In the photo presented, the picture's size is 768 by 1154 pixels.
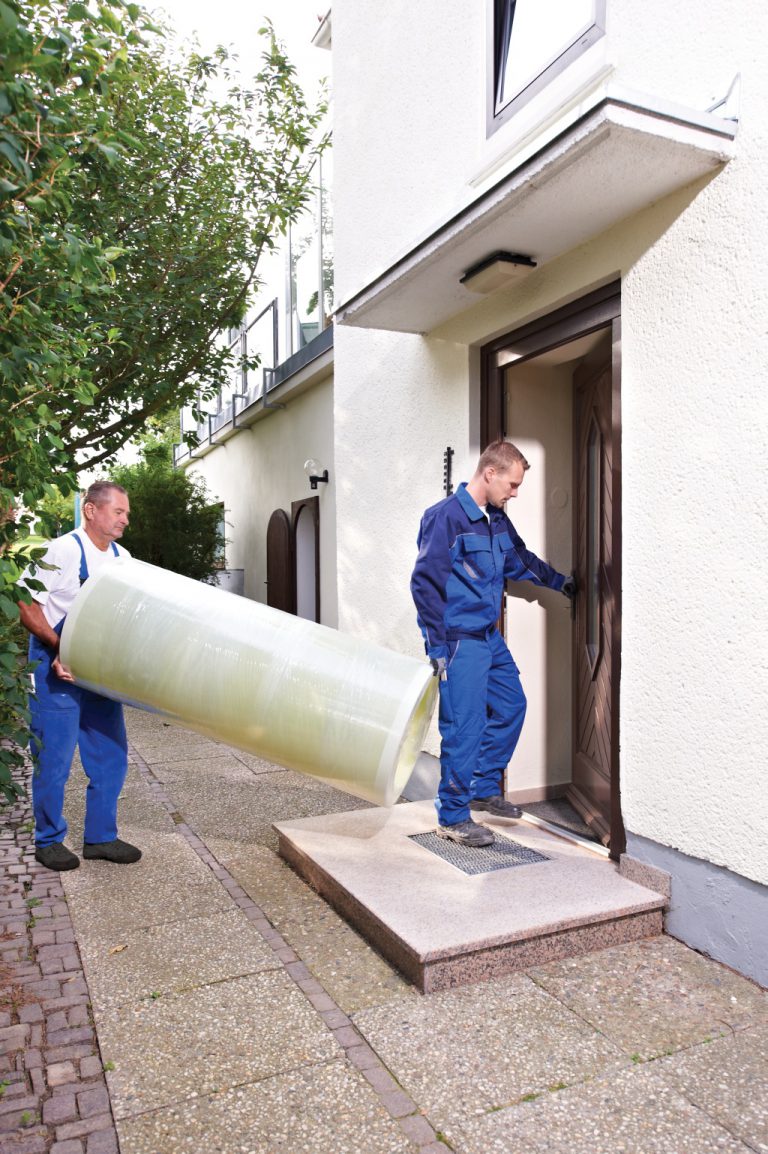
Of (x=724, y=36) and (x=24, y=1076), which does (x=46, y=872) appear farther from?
(x=724, y=36)

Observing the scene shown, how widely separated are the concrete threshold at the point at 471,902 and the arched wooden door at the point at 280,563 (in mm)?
6882

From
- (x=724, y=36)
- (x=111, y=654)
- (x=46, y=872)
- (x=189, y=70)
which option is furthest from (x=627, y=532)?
(x=189, y=70)

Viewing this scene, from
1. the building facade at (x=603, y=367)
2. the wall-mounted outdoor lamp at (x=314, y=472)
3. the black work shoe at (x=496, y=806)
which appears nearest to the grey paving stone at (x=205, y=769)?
the building facade at (x=603, y=367)

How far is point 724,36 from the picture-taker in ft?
9.57

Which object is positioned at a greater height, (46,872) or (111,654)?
(111,654)

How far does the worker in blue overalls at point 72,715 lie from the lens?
3816 millimetres

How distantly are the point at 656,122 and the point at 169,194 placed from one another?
7.73m

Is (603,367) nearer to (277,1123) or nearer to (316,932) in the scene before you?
(316,932)

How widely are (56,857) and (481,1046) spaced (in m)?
2.38

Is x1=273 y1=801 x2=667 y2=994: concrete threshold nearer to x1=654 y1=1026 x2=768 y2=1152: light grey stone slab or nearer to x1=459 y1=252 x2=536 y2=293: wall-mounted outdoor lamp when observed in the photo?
x1=654 y1=1026 x2=768 y2=1152: light grey stone slab

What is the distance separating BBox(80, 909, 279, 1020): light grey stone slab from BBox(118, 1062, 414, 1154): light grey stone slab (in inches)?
25.8

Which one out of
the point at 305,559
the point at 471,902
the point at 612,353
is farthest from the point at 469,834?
the point at 305,559

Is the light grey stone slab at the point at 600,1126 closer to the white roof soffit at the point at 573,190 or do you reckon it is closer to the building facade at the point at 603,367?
the building facade at the point at 603,367

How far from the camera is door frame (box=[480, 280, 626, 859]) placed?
11.7 ft
